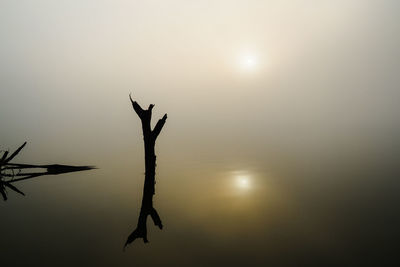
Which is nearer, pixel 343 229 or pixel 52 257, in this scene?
pixel 52 257

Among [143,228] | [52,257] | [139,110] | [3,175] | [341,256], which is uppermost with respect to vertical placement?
[139,110]

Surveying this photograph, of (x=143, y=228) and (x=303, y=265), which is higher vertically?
(x=143, y=228)

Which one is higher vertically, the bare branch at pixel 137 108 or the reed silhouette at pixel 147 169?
the bare branch at pixel 137 108

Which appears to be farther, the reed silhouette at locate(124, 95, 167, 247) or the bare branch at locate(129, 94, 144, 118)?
the reed silhouette at locate(124, 95, 167, 247)

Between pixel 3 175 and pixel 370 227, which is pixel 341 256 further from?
pixel 3 175

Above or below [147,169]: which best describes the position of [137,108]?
above

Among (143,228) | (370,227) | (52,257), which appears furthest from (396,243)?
(143,228)

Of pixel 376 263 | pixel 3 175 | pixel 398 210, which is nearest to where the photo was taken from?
pixel 3 175

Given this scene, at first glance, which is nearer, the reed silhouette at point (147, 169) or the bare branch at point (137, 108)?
the bare branch at point (137, 108)

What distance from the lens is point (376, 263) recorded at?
41531 millimetres

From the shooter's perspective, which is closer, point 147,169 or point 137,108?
point 137,108

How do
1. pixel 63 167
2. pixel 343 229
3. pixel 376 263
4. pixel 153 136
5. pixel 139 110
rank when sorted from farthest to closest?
1. pixel 343 229
2. pixel 376 263
3. pixel 63 167
4. pixel 153 136
5. pixel 139 110

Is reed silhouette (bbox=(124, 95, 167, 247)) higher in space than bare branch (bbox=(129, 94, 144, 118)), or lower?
lower

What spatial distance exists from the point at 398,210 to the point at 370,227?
30.1ft
